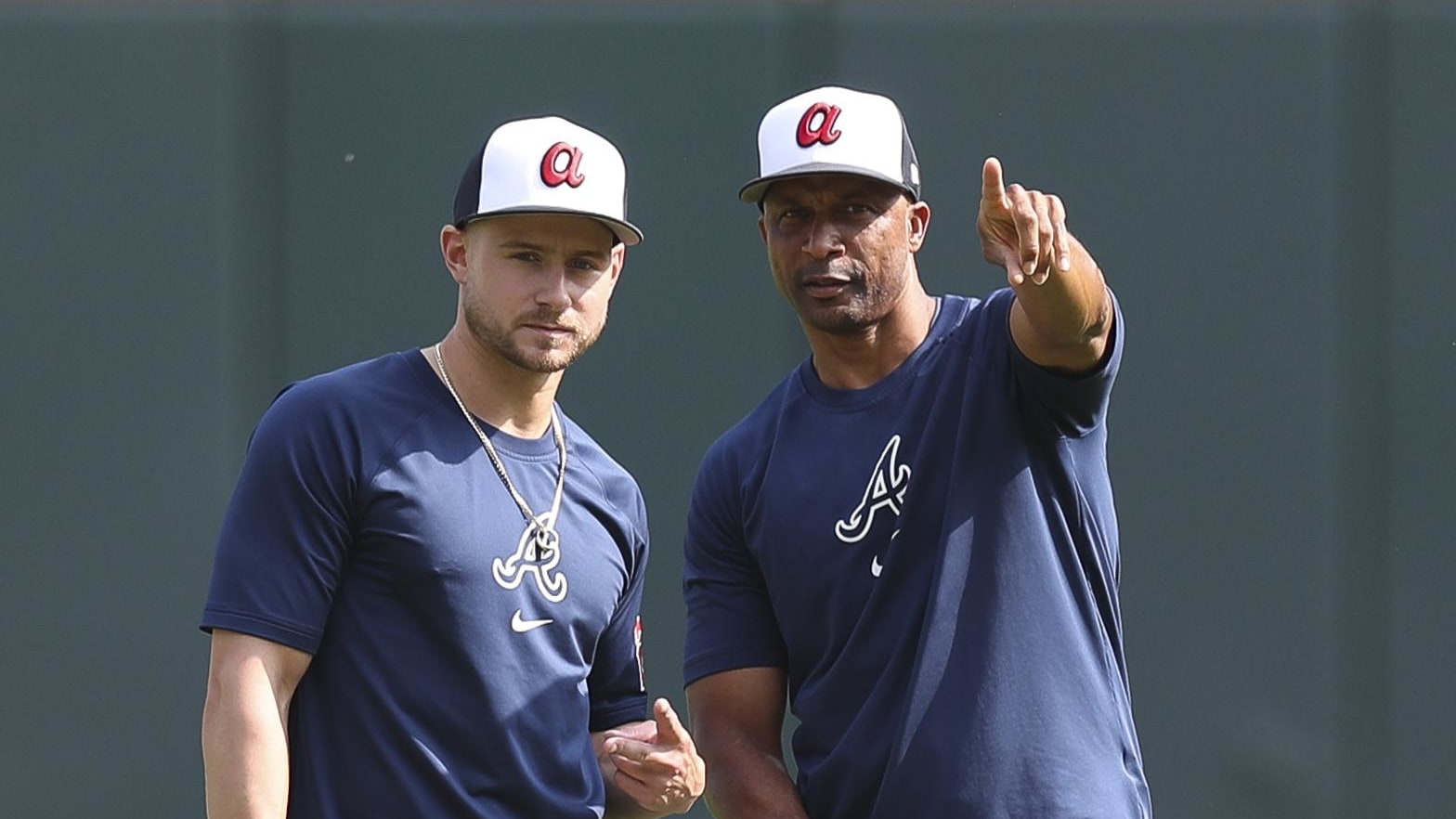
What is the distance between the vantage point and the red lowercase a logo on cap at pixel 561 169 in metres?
3.17

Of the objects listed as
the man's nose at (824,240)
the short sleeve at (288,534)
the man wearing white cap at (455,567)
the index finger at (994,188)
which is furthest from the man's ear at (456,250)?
the index finger at (994,188)

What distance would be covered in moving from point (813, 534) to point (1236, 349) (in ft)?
8.63

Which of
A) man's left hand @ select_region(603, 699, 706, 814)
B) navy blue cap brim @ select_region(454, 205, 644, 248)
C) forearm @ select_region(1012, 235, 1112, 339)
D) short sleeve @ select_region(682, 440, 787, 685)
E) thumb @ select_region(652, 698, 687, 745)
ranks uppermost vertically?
navy blue cap brim @ select_region(454, 205, 644, 248)

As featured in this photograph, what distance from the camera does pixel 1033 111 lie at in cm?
556

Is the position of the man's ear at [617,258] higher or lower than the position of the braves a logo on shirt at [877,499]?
higher

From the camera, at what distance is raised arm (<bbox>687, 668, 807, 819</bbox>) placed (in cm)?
341

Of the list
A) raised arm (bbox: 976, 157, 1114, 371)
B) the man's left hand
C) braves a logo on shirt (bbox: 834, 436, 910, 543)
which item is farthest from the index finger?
the man's left hand

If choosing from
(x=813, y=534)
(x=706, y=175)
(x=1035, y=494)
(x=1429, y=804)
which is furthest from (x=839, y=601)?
(x=1429, y=804)

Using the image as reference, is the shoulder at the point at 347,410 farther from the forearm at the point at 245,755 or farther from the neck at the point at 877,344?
the neck at the point at 877,344

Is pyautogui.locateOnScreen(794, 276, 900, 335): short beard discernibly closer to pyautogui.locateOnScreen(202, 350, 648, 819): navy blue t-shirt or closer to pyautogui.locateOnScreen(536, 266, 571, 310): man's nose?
pyautogui.locateOnScreen(536, 266, 571, 310): man's nose

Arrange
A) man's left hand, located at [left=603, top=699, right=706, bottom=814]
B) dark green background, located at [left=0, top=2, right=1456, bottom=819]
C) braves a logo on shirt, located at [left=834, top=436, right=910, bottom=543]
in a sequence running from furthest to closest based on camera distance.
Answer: dark green background, located at [left=0, top=2, right=1456, bottom=819] → braves a logo on shirt, located at [left=834, top=436, right=910, bottom=543] → man's left hand, located at [left=603, top=699, right=706, bottom=814]

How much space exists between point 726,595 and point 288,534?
914mm

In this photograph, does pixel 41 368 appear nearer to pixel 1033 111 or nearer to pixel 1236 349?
pixel 1033 111

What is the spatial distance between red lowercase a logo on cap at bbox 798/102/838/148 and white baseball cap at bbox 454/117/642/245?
35cm
